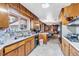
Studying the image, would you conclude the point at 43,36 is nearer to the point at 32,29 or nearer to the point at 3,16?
the point at 32,29

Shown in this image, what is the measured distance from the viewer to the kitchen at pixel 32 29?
2418 mm

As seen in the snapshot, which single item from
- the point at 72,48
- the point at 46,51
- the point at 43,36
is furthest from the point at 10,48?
the point at 43,36

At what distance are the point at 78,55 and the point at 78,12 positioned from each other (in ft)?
3.56

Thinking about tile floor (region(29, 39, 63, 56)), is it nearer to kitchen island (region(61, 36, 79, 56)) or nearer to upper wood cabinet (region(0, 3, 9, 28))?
kitchen island (region(61, 36, 79, 56))

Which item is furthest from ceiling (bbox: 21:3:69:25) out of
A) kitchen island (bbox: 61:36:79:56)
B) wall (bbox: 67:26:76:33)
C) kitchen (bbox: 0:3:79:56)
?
kitchen island (bbox: 61:36:79:56)

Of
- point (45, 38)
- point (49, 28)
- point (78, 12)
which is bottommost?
point (45, 38)

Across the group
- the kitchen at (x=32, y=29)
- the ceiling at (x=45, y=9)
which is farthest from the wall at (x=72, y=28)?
the ceiling at (x=45, y=9)

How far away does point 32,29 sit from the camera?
596 centimetres

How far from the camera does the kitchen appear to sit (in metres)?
2.42

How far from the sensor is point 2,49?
219cm

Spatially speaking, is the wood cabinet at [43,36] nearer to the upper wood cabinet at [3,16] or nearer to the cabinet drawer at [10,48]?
the cabinet drawer at [10,48]

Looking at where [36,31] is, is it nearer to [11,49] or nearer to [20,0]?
[11,49]

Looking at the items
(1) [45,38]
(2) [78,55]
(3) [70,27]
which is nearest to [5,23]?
(2) [78,55]

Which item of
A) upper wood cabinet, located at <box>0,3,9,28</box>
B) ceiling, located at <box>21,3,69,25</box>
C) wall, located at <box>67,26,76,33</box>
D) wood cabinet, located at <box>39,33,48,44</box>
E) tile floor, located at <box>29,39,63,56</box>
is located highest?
ceiling, located at <box>21,3,69,25</box>
